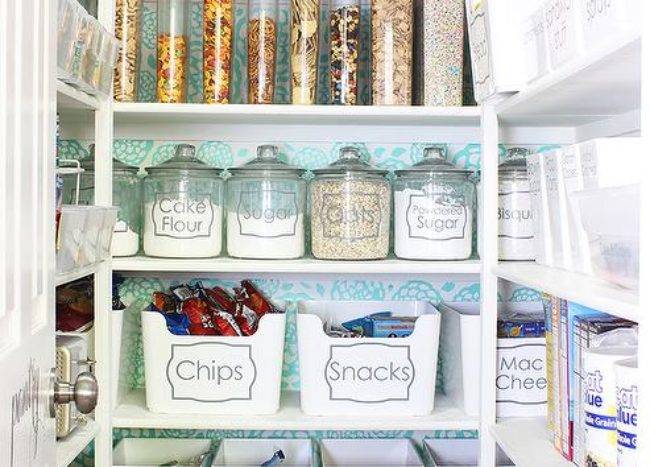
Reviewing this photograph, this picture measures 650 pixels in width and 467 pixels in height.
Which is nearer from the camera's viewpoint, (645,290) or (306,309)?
(645,290)

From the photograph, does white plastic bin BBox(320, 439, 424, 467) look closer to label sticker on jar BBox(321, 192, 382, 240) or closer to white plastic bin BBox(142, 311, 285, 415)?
white plastic bin BBox(142, 311, 285, 415)

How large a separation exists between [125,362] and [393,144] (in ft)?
2.99

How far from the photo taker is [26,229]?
782 mm

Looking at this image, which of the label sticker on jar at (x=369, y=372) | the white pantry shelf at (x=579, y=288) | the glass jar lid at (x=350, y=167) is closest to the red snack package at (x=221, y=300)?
the label sticker on jar at (x=369, y=372)

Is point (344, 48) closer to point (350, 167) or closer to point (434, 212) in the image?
point (350, 167)

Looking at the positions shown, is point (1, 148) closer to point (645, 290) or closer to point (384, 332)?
point (645, 290)

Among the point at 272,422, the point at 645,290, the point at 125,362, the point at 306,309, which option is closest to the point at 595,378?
the point at 645,290

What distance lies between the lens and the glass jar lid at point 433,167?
183 cm

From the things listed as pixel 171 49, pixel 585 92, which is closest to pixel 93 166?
pixel 171 49

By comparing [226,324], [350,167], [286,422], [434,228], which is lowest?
[286,422]

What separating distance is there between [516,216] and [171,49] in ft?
2.99

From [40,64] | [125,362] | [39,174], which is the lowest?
[125,362]

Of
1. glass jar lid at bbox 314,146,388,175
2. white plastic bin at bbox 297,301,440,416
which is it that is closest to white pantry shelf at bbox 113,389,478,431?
white plastic bin at bbox 297,301,440,416

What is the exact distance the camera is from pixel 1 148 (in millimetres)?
693
